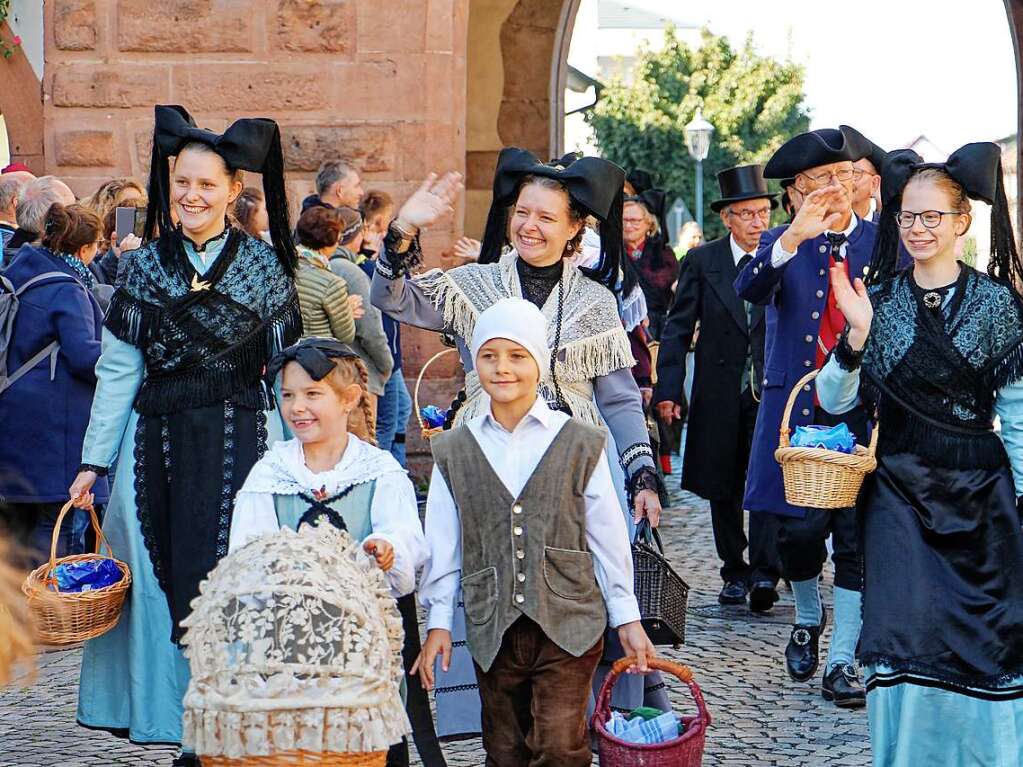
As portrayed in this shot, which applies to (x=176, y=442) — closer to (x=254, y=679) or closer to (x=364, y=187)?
Answer: (x=254, y=679)

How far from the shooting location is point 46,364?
767 cm

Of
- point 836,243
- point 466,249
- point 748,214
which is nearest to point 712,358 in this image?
point 748,214

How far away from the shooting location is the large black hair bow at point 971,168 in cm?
519

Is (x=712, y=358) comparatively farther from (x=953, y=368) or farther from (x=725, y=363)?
(x=953, y=368)

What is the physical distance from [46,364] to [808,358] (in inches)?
130

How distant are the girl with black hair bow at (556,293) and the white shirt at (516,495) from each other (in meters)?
0.59

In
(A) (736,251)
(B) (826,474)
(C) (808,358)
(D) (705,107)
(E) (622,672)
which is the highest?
(D) (705,107)

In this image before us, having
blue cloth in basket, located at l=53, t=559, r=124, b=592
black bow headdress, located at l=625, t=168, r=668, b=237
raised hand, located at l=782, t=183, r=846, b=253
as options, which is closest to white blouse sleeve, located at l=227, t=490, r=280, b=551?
blue cloth in basket, located at l=53, t=559, r=124, b=592

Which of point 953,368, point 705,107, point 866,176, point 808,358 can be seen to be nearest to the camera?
point 953,368

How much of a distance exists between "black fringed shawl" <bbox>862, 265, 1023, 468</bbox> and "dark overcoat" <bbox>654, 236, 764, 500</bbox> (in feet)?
10.8

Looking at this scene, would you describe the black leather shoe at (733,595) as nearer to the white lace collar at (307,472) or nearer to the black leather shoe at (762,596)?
the black leather shoe at (762,596)

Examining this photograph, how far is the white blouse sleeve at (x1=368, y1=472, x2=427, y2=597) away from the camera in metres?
4.57

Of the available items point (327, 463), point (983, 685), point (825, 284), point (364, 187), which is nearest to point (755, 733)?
point (983, 685)

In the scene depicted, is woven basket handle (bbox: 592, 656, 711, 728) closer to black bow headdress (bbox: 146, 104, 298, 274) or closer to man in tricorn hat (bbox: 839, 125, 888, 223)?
black bow headdress (bbox: 146, 104, 298, 274)
